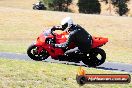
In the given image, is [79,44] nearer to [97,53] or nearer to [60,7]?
[97,53]

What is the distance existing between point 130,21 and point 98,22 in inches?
214

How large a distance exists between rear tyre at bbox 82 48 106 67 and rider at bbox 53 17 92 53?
0.30 m

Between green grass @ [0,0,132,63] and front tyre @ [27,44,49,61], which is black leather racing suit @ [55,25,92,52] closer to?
front tyre @ [27,44,49,61]

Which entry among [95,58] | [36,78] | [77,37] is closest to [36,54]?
[77,37]

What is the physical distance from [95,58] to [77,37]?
1109 millimetres

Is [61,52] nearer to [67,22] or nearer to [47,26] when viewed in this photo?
[67,22]

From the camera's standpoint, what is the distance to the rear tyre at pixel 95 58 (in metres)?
16.3

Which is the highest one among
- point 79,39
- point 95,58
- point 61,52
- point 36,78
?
point 36,78

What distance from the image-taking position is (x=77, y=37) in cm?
1617

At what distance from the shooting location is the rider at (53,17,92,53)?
16.1 m

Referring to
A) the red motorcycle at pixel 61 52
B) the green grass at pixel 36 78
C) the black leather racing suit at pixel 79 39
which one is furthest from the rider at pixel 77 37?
the green grass at pixel 36 78

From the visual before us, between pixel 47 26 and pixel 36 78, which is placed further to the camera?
pixel 47 26

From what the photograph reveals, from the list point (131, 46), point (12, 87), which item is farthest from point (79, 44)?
point (131, 46)

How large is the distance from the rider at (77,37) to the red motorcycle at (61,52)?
19cm
